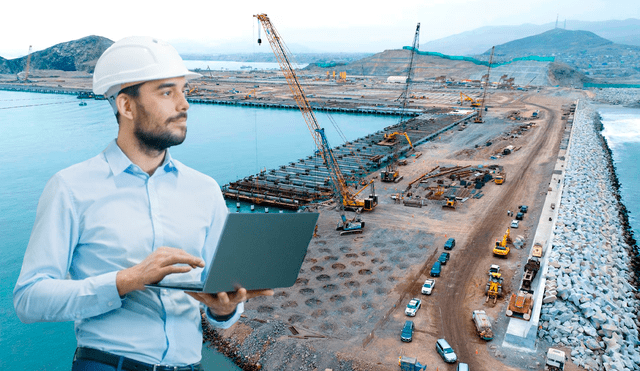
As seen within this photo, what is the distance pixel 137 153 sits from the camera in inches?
110

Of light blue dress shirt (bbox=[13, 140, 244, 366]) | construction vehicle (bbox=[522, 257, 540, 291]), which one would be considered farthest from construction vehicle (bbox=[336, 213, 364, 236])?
light blue dress shirt (bbox=[13, 140, 244, 366])

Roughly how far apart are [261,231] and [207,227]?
2.33ft

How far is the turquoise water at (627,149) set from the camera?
35.6 meters

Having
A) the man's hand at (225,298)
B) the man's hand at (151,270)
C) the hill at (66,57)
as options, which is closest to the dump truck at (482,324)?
the man's hand at (225,298)

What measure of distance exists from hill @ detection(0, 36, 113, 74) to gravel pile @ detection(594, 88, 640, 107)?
150139 millimetres

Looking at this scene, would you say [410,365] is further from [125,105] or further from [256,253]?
[125,105]

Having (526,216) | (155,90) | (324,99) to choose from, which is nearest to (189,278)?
(155,90)

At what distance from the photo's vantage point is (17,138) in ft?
187

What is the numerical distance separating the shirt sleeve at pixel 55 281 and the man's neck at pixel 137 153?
47 centimetres

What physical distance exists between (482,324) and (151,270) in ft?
55.4

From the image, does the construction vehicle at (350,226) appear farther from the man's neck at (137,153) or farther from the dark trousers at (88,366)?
the dark trousers at (88,366)

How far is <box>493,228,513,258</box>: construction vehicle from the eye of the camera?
22984 mm

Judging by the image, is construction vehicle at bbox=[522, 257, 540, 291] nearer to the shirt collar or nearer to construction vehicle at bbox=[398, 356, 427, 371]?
construction vehicle at bbox=[398, 356, 427, 371]

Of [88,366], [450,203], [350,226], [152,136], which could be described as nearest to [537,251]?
[450,203]
